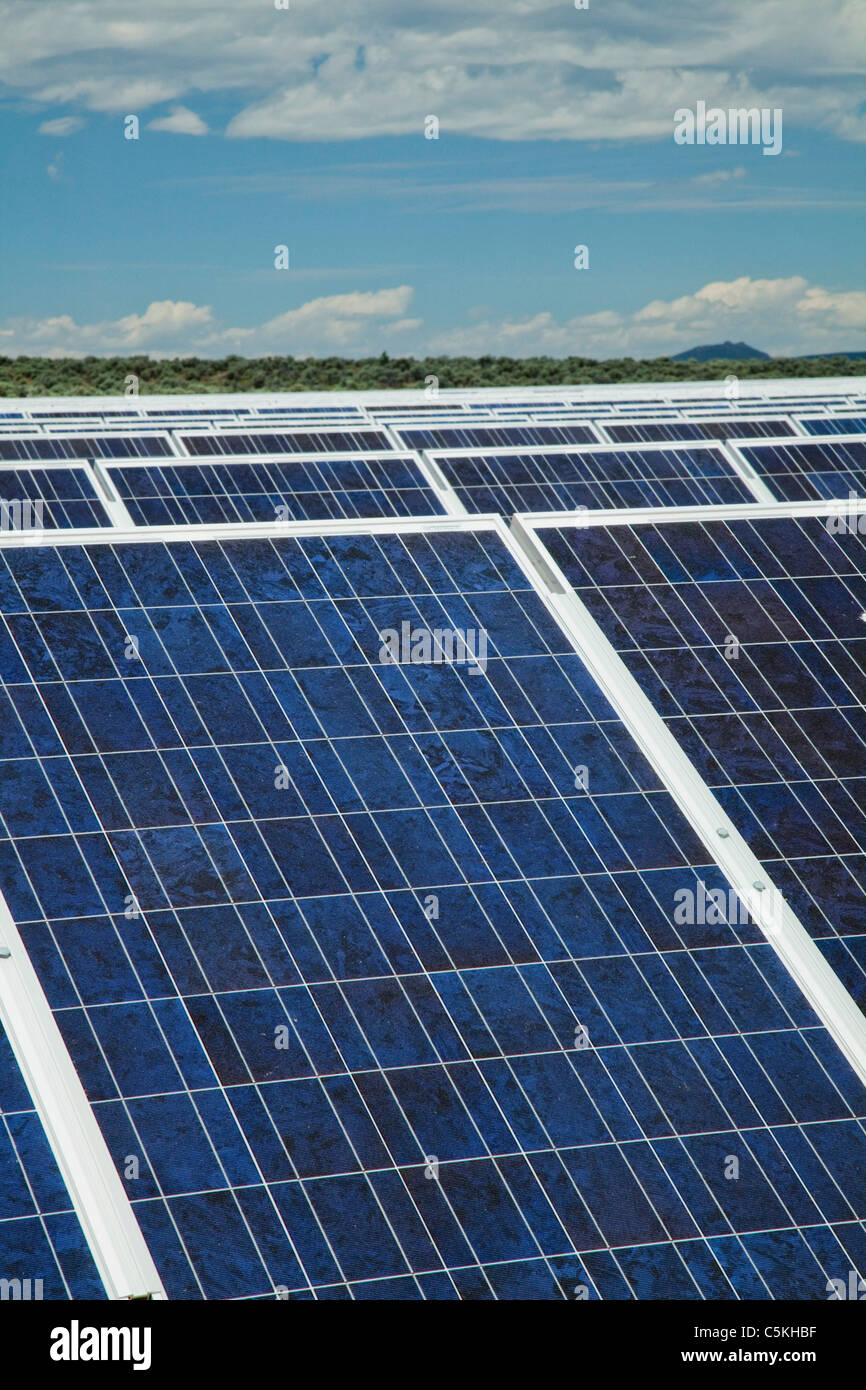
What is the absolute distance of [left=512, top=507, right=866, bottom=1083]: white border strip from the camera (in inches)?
644

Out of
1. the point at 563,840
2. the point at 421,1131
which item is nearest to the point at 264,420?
the point at 563,840

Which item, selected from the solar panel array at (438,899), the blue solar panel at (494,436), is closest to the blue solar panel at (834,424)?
the blue solar panel at (494,436)

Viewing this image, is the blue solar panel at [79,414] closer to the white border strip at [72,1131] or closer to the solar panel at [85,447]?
the solar panel at [85,447]

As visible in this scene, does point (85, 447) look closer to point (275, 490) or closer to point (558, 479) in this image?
point (558, 479)

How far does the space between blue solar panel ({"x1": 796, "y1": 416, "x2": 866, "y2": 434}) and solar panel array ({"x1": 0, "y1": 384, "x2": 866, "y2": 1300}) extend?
97.6ft

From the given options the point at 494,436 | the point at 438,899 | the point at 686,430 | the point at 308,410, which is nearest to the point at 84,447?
the point at 494,436

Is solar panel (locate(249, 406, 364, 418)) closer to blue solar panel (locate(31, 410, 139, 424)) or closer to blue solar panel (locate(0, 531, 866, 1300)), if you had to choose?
blue solar panel (locate(31, 410, 139, 424))

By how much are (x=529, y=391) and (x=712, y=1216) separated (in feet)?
165

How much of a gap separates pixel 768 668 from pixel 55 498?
17.3 meters

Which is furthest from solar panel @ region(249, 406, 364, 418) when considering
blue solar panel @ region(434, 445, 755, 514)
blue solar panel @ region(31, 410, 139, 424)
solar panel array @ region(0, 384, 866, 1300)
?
solar panel array @ region(0, 384, 866, 1300)

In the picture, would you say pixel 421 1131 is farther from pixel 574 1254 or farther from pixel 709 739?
pixel 709 739

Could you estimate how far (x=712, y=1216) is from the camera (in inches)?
561

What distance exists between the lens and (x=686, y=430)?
154 ft
